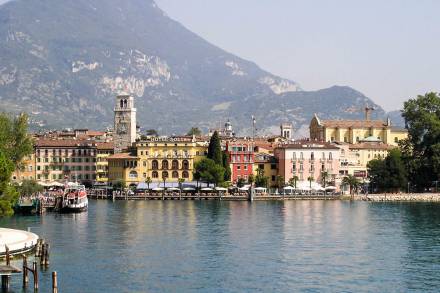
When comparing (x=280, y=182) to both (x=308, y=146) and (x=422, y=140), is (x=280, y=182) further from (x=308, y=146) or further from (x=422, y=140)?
(x=422, y=140)

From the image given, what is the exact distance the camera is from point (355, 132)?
161625 millimetres

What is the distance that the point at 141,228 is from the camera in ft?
234

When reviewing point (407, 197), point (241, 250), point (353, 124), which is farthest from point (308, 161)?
point (241, 250)

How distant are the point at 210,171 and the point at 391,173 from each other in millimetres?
22711

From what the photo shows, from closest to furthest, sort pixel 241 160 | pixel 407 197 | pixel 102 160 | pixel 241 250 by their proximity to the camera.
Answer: pixel 241 250
pixel 407 197
pixel 241 160
pixel 102 160

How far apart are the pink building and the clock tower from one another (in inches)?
951

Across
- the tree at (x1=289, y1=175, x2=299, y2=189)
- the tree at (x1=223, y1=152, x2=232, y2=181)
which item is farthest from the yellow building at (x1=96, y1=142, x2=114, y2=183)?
Result: the tree at (x1=289, y1=175, x2=299, y2=189)

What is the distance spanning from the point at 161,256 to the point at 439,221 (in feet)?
112

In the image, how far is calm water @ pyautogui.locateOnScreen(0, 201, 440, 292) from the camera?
45.8 m

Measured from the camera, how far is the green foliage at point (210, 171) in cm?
11769

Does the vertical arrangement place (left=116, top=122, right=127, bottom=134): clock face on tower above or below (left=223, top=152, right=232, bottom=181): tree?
above

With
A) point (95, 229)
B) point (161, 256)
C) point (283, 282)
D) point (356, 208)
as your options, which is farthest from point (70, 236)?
point (356, 208)

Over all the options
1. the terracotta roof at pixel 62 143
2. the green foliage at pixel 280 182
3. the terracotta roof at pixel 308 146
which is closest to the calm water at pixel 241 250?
the green foliage at pixel 280 182

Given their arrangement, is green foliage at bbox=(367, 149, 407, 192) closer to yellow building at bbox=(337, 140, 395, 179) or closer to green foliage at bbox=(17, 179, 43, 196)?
yellow building at bbox=(337, 140, 395, 179)
